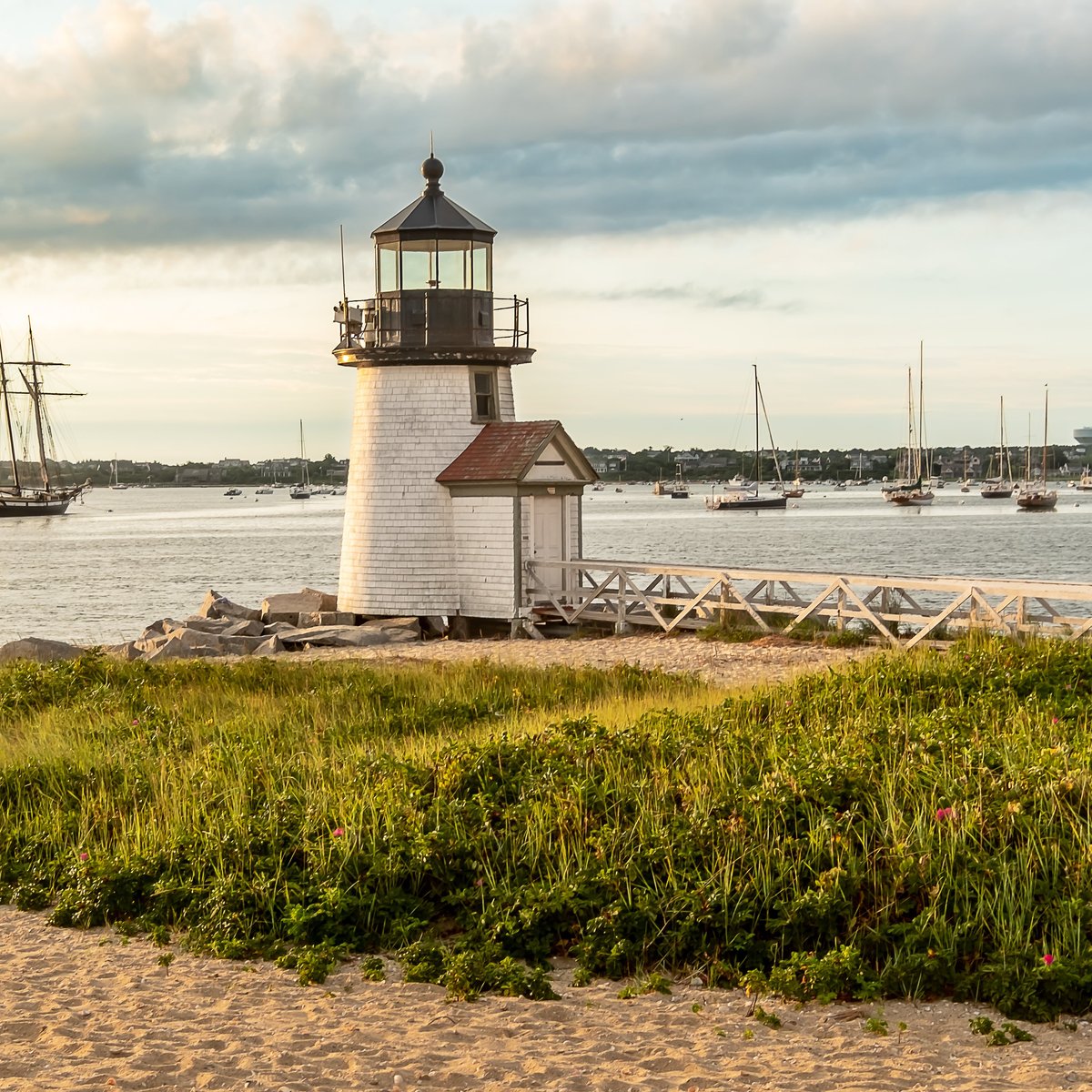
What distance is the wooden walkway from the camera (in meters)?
18.3

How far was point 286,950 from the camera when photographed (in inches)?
306

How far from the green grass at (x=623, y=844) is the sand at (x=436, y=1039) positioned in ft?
0.89

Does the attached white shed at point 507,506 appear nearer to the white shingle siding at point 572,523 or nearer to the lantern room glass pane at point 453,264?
the white shingle siding at point 572,523

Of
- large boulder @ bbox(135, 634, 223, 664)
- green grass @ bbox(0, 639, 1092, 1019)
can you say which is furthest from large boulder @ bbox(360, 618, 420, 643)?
green grass @ bbox(0, 639, 1092, 1019)

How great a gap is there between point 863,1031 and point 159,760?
6355 mm

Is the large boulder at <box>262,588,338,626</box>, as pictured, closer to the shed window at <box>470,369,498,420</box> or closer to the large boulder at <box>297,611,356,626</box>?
the large boulder at <box>297,611,356,626</box>

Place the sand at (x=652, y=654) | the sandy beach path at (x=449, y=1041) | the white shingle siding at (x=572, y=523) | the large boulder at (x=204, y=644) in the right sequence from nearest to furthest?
the sandy beach path at (x=449, y=1041), the sand at (x=652, y=654), the large boulder at (x=204, y=644), the white shingle siding at (x=572, y=523)

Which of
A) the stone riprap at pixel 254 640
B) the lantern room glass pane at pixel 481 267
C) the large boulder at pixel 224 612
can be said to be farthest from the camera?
the large boulder at pixel 224 612

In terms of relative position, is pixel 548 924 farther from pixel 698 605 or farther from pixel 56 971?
pixel 698 605

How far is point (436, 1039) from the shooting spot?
647 cm

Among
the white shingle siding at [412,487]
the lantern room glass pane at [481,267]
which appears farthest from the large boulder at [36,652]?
the lantern room glass pane at [481,267]

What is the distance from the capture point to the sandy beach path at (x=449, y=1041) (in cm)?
597

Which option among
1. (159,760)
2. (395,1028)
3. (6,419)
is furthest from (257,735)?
(6,419)

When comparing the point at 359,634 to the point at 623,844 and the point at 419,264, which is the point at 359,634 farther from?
the point at 623,844
